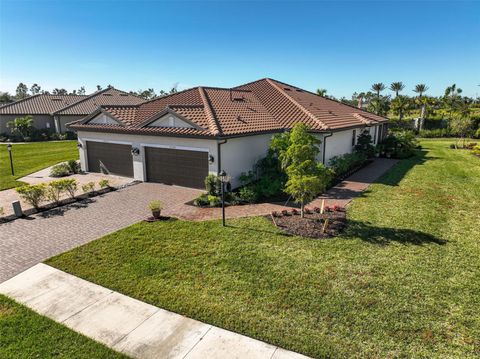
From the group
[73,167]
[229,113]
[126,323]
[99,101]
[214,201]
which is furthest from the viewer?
→ [99,101]

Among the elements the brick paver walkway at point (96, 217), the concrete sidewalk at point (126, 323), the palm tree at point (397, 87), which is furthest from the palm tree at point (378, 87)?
the concrete sidewalk at point (126, 323)

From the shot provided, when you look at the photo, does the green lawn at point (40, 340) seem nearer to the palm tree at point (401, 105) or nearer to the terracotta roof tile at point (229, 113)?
the terracotta roof tile at point (229, 113)

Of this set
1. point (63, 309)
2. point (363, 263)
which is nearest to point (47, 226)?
point (63, 309)

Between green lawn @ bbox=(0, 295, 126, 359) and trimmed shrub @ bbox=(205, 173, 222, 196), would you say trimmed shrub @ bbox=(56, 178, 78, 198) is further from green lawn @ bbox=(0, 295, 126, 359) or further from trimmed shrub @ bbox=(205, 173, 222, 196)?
green lawn @ bbox=(0, 295, 126, 359)

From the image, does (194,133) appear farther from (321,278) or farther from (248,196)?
(321,278)

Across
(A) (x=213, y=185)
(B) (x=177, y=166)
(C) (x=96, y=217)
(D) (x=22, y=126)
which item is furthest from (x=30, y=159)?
(A) (x=213, y=185)

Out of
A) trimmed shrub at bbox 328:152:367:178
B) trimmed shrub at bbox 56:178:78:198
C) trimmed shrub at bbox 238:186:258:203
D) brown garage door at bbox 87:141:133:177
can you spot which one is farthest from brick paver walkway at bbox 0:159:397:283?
brown garage door at bbox 87:141:133:177
